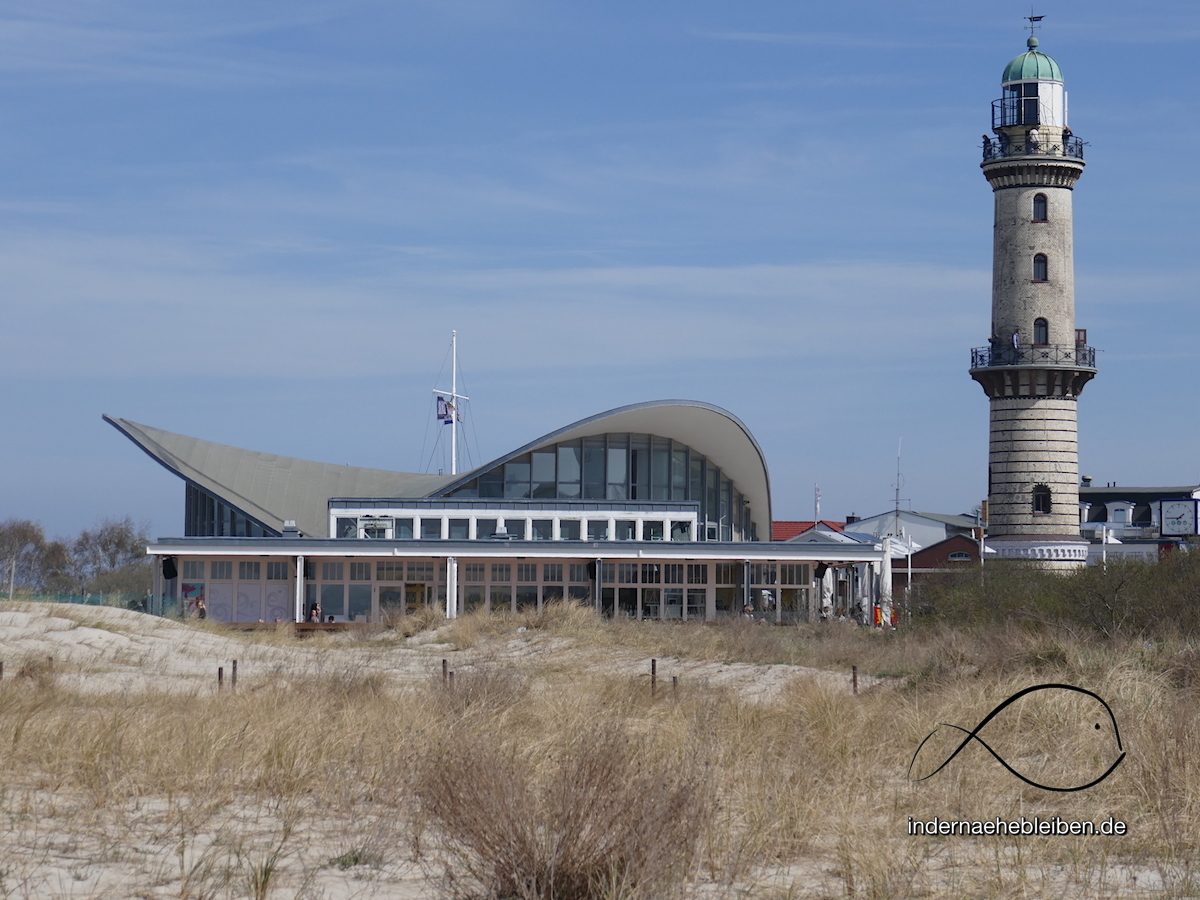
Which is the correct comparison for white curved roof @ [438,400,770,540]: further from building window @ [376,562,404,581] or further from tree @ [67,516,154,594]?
tree @ [67,516,154,594]

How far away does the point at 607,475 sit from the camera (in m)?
53.8

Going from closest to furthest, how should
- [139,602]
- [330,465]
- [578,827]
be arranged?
[578,827] → [139,602] → [330,465]

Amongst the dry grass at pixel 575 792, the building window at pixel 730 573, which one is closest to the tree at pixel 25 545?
the building window at pixel 730 573

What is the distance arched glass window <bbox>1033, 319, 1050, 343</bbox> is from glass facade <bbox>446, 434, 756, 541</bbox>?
48.0ft

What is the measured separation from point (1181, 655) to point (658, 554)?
30660 mm

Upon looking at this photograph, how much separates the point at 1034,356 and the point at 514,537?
20528 millimetres

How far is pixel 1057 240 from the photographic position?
51406 millimetres

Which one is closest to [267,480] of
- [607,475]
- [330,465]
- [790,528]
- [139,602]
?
[330,465]

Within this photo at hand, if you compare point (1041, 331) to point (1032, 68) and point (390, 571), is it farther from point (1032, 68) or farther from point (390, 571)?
point (390, 571)

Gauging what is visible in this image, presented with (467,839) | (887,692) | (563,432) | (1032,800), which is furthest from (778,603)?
(467,839)

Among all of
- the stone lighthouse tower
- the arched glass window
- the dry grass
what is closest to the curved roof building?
the stone lighthouse tower

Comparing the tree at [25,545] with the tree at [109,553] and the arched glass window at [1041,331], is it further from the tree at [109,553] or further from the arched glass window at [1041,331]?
the arched glass window at [1041,331]

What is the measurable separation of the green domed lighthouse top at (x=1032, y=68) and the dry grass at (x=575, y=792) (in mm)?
41373

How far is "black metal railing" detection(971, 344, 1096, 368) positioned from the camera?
166 feet
